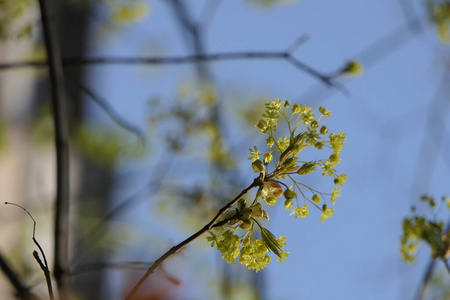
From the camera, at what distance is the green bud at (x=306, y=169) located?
0.97 meters

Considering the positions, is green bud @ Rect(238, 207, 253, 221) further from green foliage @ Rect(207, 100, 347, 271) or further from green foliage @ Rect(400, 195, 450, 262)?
green foliage @ Rect(400, 195, 450, 262)

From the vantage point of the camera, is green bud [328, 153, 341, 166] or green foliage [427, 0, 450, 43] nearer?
green bud [328, 153, 341, 166]

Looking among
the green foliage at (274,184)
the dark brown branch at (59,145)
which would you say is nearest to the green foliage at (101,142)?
the dark brown branch at (59,145)

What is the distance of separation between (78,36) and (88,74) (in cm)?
82

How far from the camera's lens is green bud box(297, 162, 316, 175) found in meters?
0.97

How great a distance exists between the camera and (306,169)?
0.97m

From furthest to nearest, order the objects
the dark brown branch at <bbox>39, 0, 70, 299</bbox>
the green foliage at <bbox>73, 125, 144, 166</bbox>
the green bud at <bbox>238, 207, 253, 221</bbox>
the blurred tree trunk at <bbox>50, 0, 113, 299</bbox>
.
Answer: the blurred tree trunk at <bbox>50, 0, 113, 299</bbox>, the green foliage at <bbox>73, 125, 144, 166</bbox>, the dark brown branch at <bbox>39, 0, 70, 299</bbox>, the green bud at <bbox>238, 207, 253, 221</bbox>

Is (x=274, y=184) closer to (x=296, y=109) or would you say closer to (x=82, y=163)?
(x=296, y=109)

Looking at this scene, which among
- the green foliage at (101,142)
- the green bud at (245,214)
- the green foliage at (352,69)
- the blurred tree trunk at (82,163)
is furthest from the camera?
the blurred tree trunk at (82,163)

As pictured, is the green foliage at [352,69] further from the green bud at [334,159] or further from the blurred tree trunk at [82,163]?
the blurred tree trunk at [82,163]

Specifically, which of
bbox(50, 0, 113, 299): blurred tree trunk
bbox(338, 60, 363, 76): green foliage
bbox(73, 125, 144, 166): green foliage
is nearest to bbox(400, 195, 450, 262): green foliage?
bbox(338, 60, 363, 76): green foliage

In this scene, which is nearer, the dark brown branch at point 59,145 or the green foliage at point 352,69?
the dark brown branch at point 59,145

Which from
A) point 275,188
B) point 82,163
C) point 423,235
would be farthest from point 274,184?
point 82,163

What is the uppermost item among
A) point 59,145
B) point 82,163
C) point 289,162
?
point 82,163
